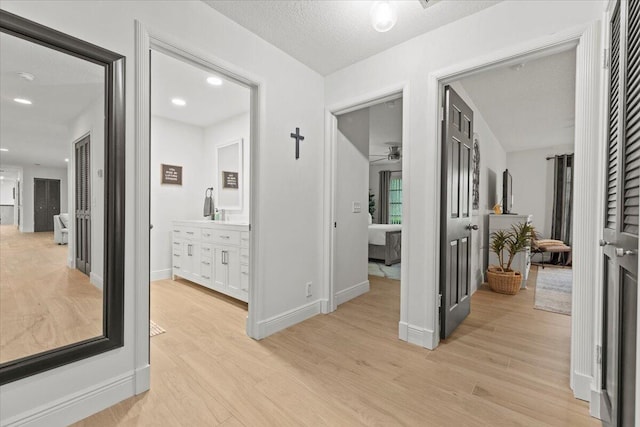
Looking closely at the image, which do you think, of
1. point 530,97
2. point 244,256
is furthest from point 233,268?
point 530,97

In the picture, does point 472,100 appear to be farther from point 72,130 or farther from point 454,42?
point 72,130

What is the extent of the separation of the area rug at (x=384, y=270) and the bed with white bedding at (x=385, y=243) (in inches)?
4.6

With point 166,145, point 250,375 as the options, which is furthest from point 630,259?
point 166,145

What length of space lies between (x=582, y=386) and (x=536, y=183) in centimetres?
612

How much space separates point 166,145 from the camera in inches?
167

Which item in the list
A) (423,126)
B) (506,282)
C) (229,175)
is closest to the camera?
(423,126)

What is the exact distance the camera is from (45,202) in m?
1.68

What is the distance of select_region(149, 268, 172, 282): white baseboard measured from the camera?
13.4 feet

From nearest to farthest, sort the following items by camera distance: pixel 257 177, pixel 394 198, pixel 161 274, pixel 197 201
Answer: pixel 257 177
pixel 161 274
pixel 197 201
pixel 394 198

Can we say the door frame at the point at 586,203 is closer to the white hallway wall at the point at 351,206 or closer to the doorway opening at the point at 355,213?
the doorway opening at the point at 355,213

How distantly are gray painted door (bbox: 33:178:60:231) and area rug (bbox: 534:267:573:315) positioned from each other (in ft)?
14.3

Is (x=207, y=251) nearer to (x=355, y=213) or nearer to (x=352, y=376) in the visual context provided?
(x=355, y=213)

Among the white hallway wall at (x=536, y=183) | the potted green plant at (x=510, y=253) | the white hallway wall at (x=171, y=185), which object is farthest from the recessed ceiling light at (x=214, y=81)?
the white hallway wall at (x=536, y=183)

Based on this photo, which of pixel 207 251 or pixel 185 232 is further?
pixel 185 232
